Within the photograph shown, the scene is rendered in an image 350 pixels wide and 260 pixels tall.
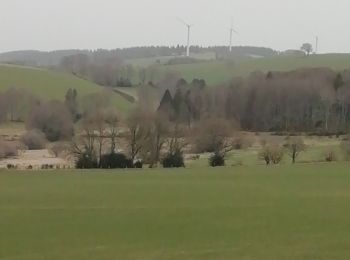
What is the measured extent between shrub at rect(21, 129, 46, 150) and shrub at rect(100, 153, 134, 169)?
25089 mm

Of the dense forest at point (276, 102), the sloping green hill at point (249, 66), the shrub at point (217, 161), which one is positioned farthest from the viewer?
the sloping green hill at point (249, 66)

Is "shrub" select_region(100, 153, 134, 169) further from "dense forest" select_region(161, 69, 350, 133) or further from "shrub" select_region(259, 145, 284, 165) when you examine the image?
"dense forest" select_region(161, 69, 350, 133)

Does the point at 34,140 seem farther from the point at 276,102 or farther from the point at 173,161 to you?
the point at 276,102

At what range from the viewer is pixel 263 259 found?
15438 millimetres

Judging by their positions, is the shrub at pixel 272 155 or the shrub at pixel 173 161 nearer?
the shrub at pixel 173 161

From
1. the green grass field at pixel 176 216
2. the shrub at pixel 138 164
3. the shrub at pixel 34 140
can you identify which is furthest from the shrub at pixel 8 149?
the green grass field at pixel 176 216

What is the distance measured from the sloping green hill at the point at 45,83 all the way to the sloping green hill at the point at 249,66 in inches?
1125

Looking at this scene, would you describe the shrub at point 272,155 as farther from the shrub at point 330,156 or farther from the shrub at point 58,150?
the shrub at point 58,150

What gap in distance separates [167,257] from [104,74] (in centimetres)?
14836

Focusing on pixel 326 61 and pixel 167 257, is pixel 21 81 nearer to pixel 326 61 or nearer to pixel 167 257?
pixel 326 61

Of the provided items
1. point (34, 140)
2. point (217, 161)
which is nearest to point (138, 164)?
point (217, 161)

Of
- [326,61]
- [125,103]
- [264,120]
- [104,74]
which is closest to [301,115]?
[264,120]

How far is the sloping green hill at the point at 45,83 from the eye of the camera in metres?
124

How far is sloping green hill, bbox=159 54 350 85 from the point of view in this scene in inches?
5866
